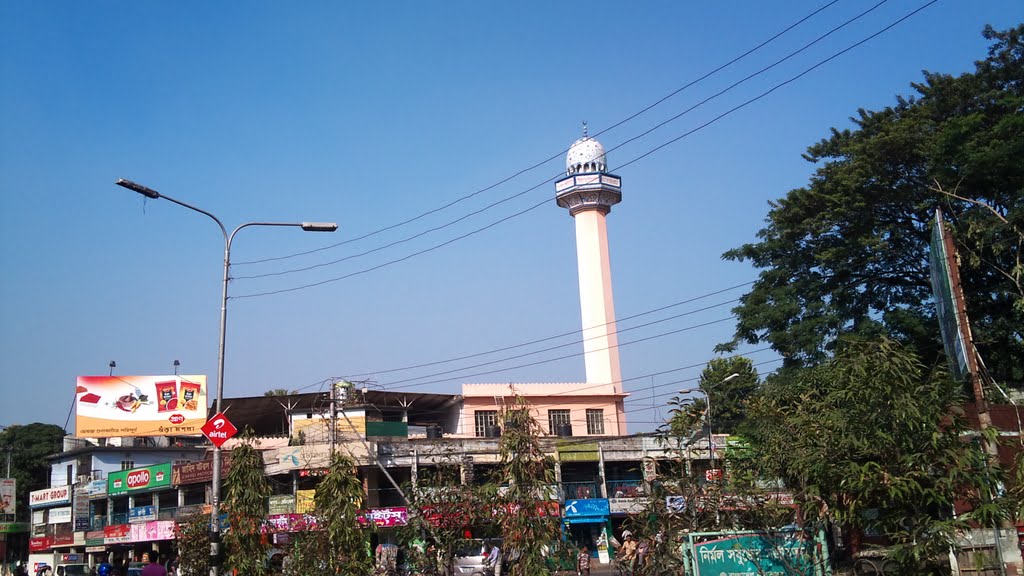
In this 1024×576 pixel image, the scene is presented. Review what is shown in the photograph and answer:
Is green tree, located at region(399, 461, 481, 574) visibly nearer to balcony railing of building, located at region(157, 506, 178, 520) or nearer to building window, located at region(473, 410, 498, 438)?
balcony railing of building, located at region(157, 506, 178, 520)

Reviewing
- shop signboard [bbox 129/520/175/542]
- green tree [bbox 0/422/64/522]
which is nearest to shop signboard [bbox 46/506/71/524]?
shop signboard [bbox 129/520/175/542]

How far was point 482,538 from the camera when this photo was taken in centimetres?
1555

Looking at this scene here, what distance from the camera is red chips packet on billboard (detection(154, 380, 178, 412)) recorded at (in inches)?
1973

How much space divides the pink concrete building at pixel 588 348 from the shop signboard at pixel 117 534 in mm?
18152

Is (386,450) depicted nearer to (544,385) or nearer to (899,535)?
(544,385)

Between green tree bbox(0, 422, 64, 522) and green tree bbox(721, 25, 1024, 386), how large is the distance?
5943 cm

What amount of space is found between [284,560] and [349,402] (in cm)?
2222

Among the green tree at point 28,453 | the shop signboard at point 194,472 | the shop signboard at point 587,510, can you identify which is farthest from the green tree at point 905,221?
the green tree at point 28,453

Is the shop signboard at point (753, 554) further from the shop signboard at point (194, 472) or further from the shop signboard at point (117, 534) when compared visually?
the shop signboard at point (117, 534)

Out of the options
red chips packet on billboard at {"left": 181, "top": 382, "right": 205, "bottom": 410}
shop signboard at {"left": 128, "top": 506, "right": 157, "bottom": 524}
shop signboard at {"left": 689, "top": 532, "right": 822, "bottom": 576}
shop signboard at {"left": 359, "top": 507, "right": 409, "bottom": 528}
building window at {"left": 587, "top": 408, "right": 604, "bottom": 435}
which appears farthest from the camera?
building window at {"left": 587, "top": 408, "right": 604, "bottom": 435}

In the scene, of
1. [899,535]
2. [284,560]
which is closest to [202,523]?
[284,560]

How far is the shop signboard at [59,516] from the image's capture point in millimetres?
52875

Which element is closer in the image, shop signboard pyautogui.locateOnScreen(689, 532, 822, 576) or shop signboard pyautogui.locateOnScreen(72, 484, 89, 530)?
shop signboard pyautogui.locateOnScreen(689, 532, 822, 576)

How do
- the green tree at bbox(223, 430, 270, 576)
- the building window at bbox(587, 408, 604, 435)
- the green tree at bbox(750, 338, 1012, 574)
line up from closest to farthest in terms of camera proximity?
the green tree at bbox(750, 338, 1012, 574)
the green tree at bbox(223, 430, 270, 576)
the building window at bbox(587, 408, 604, 435)
